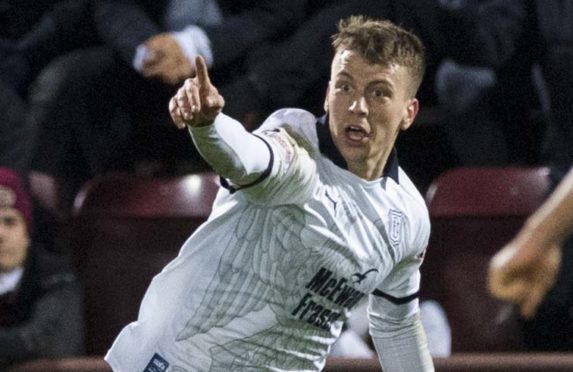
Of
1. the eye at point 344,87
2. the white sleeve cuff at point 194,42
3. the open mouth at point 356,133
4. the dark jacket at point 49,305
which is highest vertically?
the eye at point 344,87

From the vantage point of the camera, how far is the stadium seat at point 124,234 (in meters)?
4.64

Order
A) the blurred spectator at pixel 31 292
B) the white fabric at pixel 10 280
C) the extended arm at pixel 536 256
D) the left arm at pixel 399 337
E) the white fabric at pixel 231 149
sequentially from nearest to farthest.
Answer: the extended arm at pixel 536 256 < the white fabric at pixel 231 149 < the left arm at pixel 399 337 < the blurred spectator at pixel 31 292 < the white fabric at pixel 10 280

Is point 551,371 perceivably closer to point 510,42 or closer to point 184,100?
point 510,42

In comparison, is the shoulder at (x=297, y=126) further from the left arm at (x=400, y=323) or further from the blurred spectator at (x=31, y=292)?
the blurred spectator at (x=31, y=292)

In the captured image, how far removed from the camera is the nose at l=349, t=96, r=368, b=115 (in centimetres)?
311

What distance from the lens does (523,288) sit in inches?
64.3

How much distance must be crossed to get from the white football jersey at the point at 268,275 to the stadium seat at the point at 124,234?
4.80ft

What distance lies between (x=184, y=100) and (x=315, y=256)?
69 cm

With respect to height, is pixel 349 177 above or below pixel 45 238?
above

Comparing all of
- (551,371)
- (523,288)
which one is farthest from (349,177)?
(523,288)

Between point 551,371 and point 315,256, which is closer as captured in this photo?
point 315,256

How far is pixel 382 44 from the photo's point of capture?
3186 mm

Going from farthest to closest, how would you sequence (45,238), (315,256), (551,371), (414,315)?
(45,238) → (551,371) → (414,315) → (315,256)

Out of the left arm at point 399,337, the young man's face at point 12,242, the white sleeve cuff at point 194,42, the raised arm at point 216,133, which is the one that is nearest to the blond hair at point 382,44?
the raised arm at point 216,133
